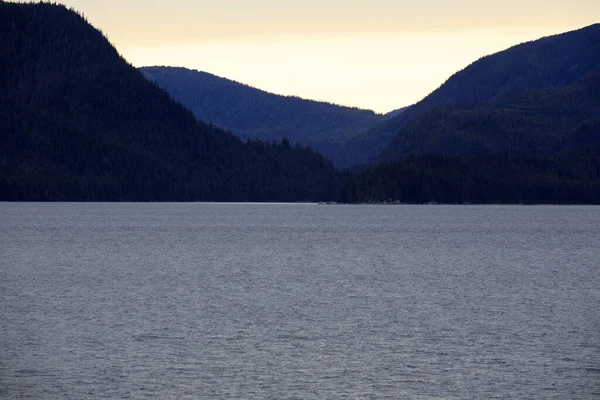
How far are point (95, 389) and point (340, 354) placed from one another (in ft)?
45.7

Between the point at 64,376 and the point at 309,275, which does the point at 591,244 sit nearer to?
the point at 309,275

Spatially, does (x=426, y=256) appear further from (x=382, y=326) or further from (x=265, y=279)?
(x=382, y=326)

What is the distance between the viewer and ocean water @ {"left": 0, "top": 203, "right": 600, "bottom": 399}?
146ft

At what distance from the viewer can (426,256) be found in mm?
131750

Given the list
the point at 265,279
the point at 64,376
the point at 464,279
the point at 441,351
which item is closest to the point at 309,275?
the point at 265,279

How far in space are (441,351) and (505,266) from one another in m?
64.2

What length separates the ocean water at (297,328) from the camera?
4444 cm

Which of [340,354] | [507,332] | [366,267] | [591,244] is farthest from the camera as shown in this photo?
[591,244]

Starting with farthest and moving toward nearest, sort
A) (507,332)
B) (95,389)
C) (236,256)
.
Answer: (236,256), (507,332), (95,389)

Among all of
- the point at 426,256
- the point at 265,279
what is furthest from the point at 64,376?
the point at 426,256

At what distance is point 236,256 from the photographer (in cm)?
12888

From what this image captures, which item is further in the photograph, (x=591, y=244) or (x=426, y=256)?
(x=591, y=244)

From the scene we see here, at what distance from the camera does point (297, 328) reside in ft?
198

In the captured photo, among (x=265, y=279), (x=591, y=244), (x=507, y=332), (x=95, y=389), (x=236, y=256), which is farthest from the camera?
(x=591, y=244)
